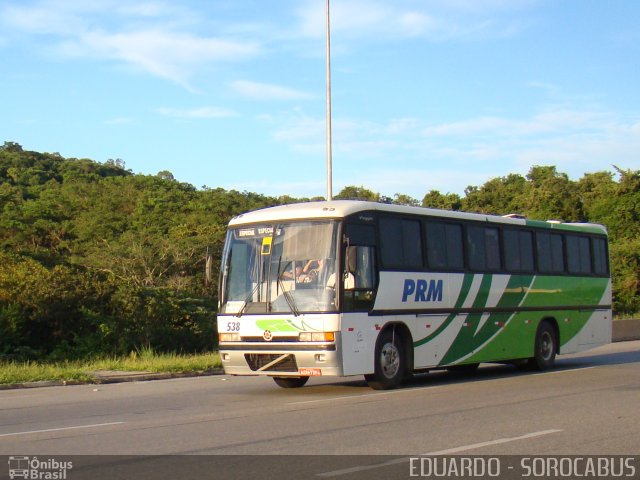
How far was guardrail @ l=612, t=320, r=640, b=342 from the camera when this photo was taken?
115ft

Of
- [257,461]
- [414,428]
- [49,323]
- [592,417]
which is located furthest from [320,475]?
[49,323]

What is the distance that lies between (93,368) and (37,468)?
1335 cm

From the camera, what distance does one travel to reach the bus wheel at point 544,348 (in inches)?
834

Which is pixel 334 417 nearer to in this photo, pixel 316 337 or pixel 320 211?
pixel 316 337

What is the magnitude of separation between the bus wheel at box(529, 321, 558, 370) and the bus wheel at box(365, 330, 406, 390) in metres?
5.37

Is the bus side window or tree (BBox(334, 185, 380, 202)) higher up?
tree (BBox(334, 185, 380, 202))

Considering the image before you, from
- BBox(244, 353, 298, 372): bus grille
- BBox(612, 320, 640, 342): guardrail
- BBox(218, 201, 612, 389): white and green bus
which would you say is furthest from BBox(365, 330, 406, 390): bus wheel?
BBox(612, 320, 640, 342): guardrail

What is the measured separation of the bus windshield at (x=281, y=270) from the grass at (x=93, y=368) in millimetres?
5105

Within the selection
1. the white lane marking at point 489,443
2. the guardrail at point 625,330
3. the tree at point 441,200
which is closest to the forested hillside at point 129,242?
the tree at point 441,200

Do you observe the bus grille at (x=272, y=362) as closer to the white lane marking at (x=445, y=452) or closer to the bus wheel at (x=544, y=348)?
the white lane marking at (x=445, y=452)

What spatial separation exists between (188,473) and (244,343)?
7.41 meters

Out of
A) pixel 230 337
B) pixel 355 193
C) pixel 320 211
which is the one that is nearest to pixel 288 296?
pixel 230 337

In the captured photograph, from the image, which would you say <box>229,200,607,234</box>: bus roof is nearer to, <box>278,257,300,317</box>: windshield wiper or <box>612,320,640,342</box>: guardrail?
<box>278,257,300,317</box>: windshield wiper

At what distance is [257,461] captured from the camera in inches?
362
